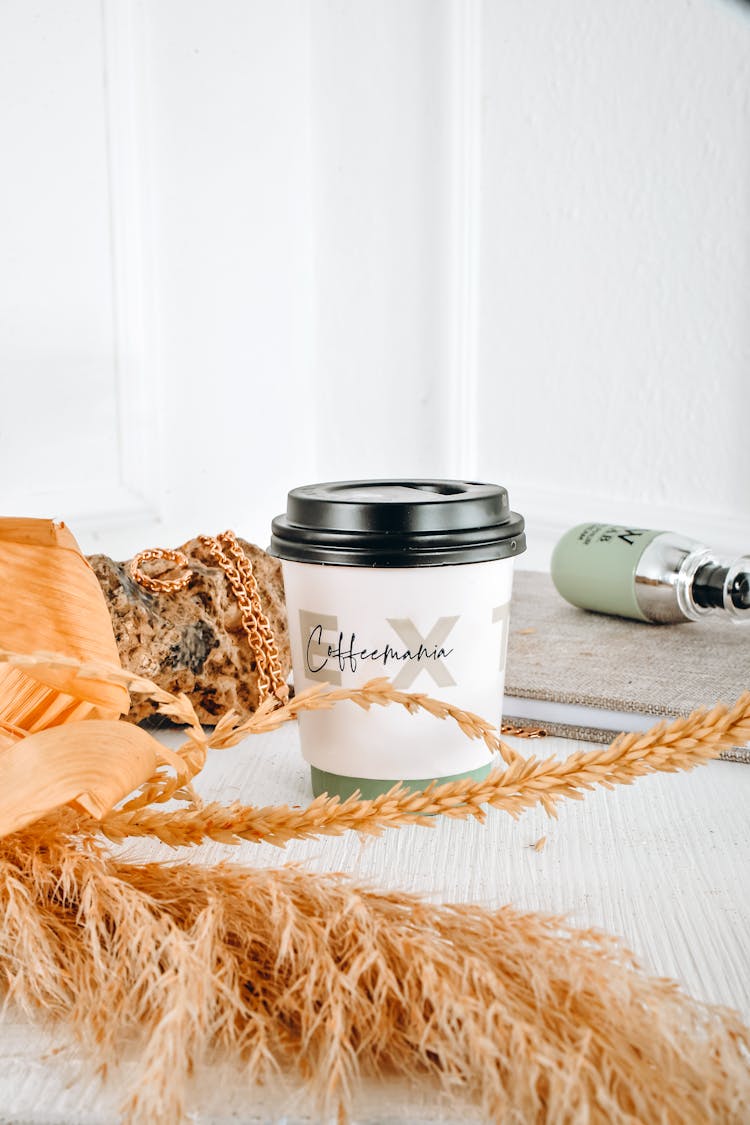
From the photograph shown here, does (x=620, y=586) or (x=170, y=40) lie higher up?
(x=170, y=40)

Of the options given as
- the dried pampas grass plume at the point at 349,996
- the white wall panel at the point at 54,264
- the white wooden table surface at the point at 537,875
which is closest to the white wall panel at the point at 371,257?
the white wall panel at the point at 54,264

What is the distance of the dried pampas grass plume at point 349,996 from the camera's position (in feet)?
0.75

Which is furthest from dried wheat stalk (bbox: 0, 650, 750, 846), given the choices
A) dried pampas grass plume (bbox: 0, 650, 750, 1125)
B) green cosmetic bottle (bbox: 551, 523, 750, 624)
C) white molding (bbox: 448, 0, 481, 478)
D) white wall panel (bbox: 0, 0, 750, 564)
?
white molding (bbox: 448, 0, 481, 478)

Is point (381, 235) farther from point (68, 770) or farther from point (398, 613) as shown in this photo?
point (68, 770)

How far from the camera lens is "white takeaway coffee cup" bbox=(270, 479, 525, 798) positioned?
401 mm

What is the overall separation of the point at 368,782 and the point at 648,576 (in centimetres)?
30

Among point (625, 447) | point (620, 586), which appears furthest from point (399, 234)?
point (620, 586)

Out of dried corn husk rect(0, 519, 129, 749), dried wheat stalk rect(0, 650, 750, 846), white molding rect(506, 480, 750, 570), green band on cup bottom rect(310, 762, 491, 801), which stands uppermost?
dried corn husk rect(0, 519, 129, 749)

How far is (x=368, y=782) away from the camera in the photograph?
1.39 ft

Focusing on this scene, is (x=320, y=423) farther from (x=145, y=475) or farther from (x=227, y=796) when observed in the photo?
(x=227, y=796)

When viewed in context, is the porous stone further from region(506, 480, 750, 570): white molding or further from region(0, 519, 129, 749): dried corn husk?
region(506, 480, 750, 570): white molding

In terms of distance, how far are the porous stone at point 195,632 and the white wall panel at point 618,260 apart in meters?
0.47

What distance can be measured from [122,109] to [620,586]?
561mm

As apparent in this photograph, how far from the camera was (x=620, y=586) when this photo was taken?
67 centimetres
